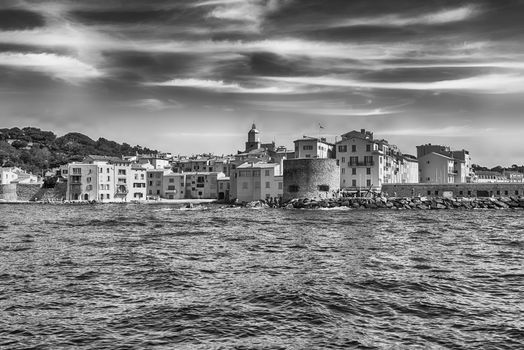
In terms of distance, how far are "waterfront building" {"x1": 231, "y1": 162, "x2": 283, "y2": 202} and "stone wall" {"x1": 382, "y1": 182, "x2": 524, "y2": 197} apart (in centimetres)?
1444

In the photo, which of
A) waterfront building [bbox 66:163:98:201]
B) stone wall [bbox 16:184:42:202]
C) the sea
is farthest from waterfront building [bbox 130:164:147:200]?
the sea

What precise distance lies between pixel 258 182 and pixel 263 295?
182 feet

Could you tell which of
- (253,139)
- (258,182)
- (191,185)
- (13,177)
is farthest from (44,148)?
(258,182)

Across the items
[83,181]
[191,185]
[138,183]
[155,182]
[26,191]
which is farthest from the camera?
[26,191]

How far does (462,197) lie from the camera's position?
65.4 metres

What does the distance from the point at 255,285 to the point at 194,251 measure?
7.71m

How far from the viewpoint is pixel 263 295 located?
1320cm

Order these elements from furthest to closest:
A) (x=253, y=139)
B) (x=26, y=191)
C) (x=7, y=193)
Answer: (x=253, y=139), (x=26, y=191), (x=7, y=193)

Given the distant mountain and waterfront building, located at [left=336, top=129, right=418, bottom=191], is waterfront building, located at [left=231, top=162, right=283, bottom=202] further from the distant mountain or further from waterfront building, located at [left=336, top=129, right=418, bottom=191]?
the distant mountain

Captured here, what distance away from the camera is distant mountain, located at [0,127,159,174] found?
131m

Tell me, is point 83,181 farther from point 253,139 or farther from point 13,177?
point 253,139

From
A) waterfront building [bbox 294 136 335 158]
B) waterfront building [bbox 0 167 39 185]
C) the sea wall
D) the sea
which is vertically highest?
waterfront building [bbox 294 136 335 158]

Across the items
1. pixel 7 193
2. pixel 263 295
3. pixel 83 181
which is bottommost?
pixel 263 295

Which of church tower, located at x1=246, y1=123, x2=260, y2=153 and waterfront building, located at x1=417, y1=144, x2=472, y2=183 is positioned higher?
church tower, located at x1=246, y1=123, x2=260, y2=153
